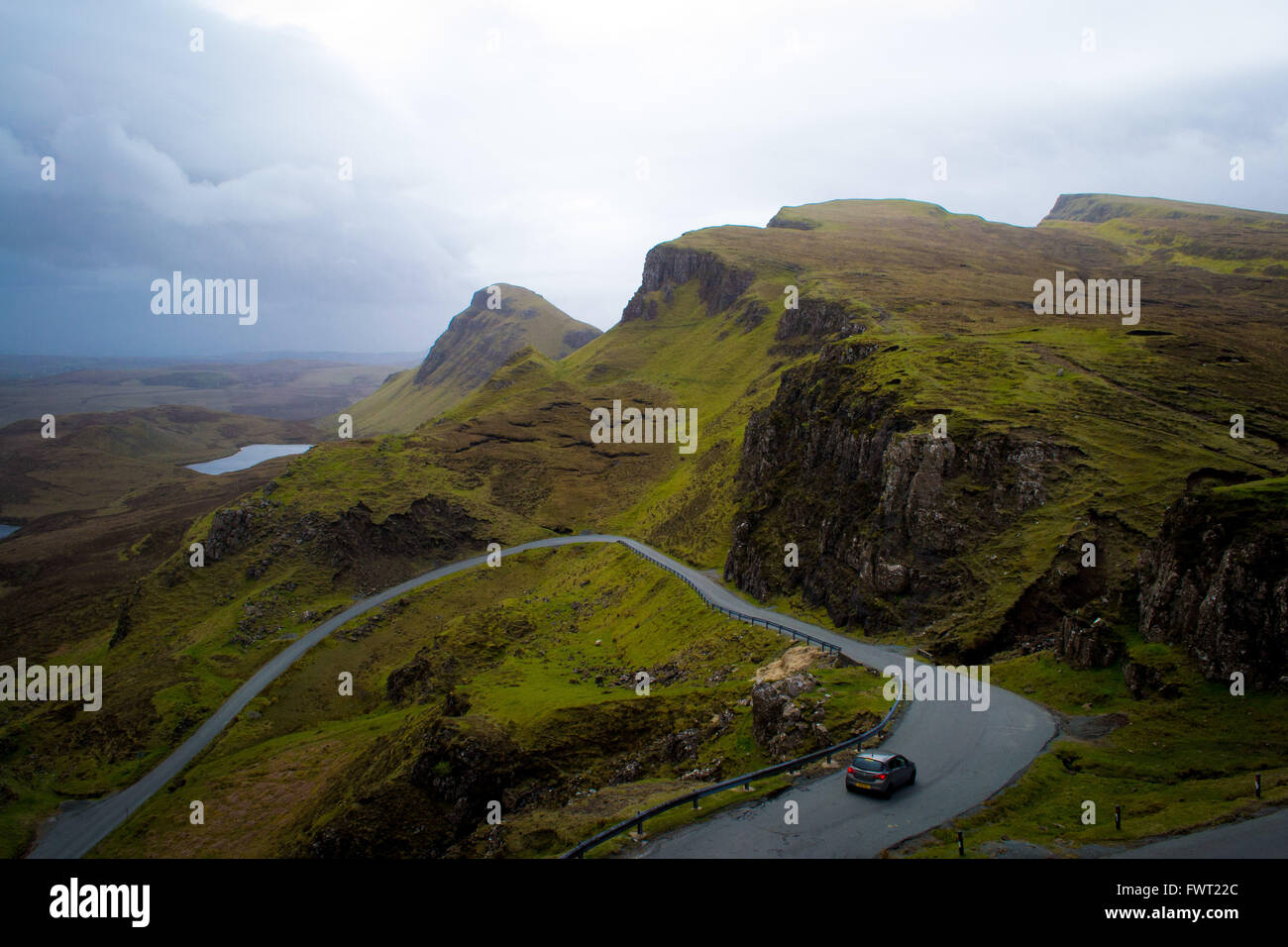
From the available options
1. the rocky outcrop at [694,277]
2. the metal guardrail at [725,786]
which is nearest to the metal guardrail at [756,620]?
the metal guardrail at [725,786]

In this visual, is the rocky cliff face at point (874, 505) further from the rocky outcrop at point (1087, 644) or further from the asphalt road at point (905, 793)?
the rocky outcrop at point (1087, 644)

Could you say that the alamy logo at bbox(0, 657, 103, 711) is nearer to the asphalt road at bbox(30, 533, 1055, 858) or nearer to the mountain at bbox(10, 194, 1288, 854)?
the mountain at bbox(10, 194, 1288, 854)

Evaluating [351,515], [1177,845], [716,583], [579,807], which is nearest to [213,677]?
[351,515]

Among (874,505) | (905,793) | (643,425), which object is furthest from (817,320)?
(905,793)

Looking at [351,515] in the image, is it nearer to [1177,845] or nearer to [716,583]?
[716,583]
